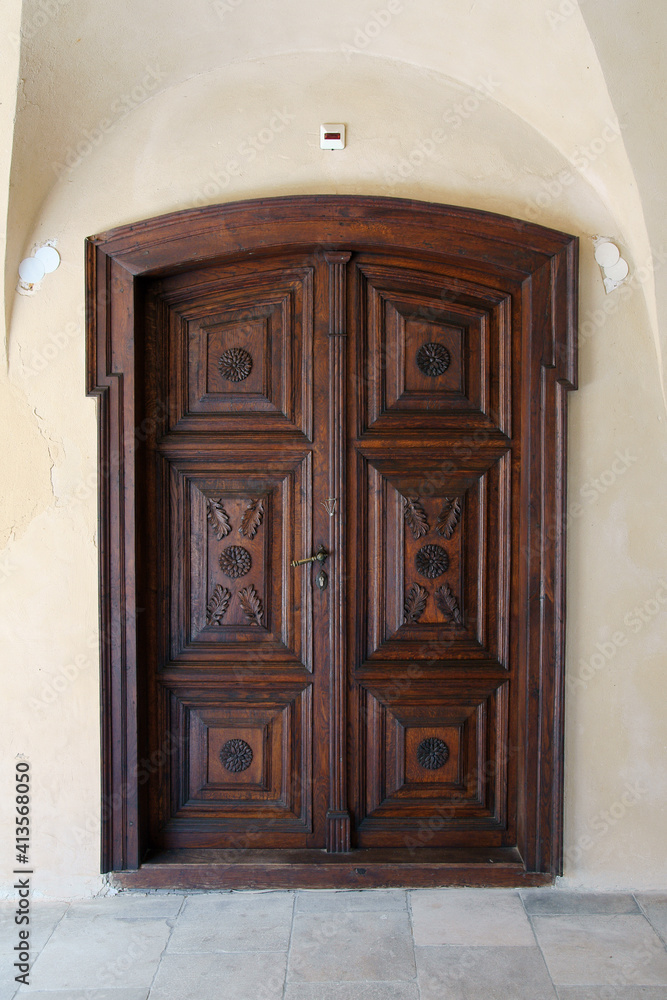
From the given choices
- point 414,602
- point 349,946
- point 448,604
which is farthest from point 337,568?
point 349,946

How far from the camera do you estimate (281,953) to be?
247 cm

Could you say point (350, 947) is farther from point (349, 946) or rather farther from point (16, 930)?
point (16, 930)

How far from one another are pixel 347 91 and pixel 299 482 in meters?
1.54

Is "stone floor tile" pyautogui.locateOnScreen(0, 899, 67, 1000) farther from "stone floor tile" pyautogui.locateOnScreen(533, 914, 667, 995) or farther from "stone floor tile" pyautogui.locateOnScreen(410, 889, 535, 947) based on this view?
"stone floor tile" pyautogui.locateOnScreen(533, 914, 667, 995)

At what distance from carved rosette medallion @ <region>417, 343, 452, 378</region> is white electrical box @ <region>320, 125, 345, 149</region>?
0.85 metres

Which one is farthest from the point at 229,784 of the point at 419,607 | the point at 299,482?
the point at 299,482

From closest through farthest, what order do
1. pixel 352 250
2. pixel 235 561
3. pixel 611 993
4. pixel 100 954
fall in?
pixel 611 993
pixel 100 954
pixel 352 250
pixel 235 561

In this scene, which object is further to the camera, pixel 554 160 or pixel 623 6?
pixel 554 160

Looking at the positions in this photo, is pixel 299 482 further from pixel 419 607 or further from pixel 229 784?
pixel 229 784

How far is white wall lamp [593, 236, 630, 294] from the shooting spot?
278cm

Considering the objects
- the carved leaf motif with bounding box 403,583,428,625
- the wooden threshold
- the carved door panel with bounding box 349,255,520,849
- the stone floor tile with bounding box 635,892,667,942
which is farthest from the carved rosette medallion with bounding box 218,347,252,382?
the stone floor tile with bounding box 635,892,667,942

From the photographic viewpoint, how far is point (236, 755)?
2.97 metres

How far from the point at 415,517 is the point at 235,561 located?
760mm

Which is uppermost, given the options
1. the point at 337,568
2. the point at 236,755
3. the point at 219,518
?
the point at 219,518
